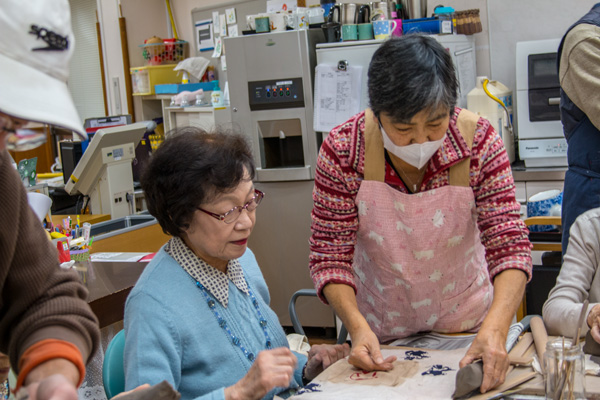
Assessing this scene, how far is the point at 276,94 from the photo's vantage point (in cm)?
423

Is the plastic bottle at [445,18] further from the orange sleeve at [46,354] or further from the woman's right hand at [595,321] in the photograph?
the orange sleeve at [46,354]

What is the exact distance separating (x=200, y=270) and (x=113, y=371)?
34 cm

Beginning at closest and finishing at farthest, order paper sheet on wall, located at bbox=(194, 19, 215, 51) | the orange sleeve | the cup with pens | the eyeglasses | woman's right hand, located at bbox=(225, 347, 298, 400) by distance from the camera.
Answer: the orange sleeve
woman's right hand, located at bbox=(225, 347, 298, 400)
the eyeglasses
the cup with pens
paper sheet on wall, located at bbox=(194, 19, 215, 51)

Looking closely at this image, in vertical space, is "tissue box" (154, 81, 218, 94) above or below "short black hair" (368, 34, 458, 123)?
above

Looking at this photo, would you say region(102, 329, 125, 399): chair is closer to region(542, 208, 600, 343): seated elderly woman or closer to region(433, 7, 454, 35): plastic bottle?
region(542, 208, 600, 343): seated elderly woman

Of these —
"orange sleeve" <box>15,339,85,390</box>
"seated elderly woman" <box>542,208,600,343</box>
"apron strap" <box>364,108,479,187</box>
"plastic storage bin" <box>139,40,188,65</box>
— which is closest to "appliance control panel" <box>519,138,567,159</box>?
"seated elderly woman" <box>542,208,600,343</box>

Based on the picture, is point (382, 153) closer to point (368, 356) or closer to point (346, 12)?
point (368, 356)

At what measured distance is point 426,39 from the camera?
5.61 feet

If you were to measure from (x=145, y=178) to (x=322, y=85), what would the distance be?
2.47m

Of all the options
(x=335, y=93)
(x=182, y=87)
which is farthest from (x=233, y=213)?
(x=182, y=87)

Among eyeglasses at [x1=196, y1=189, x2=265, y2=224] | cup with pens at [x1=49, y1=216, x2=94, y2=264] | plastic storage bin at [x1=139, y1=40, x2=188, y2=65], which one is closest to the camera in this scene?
eyeglasses at [x1=196, y1=189, x2=265, y2=224]

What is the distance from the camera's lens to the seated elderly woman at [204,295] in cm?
154

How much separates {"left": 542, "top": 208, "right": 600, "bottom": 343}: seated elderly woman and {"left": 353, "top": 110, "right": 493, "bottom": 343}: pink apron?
19cm

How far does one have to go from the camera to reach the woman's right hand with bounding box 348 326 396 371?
166 centimetres
